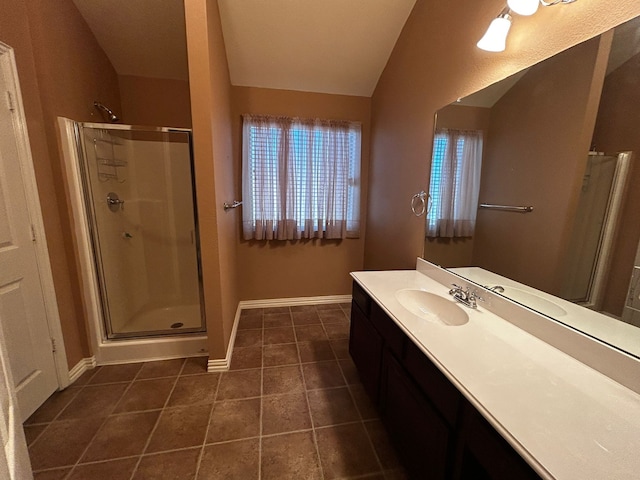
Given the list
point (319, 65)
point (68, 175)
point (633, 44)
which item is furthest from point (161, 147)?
point (633, 44)

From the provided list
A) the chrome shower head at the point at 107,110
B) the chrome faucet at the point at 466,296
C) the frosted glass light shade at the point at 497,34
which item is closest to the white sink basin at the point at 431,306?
the chrome faucet at the point at 466,296

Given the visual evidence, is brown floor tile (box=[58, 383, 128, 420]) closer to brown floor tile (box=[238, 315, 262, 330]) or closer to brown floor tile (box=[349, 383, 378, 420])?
brown floor tile (box=[238, 315, 262, 330])

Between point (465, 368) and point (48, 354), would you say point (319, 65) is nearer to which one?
point (465, 368)

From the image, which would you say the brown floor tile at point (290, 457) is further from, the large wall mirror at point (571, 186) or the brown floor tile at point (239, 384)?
the large wall mirror at point (571, 186)

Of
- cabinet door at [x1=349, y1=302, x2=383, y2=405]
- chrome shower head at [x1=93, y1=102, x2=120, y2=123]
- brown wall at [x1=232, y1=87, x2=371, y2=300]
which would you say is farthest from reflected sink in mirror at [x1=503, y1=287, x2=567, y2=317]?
chrome shower head at [x1=93, y1=102, x2=120, y2=123]

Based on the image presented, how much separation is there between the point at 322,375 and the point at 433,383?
44.9 inches

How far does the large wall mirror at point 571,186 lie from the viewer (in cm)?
83

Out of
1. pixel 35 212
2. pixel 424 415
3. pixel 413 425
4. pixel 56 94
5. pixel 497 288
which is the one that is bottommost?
pixel 413 425

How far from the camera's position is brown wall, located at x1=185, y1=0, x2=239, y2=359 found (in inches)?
60.7

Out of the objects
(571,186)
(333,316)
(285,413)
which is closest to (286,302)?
(333,316)

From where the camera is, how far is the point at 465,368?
0.84m

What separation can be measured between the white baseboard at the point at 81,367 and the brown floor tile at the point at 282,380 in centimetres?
125

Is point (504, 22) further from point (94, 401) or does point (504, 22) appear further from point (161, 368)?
point (94, 401)

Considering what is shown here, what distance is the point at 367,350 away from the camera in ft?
5.11
